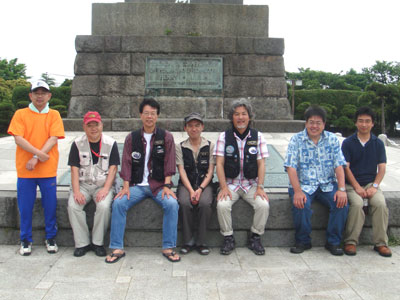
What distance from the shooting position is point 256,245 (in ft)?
12.4

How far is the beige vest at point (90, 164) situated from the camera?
12.5 ft

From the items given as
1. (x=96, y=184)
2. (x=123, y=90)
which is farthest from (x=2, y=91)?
(x=96, y=184)

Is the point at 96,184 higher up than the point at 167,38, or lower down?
lower down

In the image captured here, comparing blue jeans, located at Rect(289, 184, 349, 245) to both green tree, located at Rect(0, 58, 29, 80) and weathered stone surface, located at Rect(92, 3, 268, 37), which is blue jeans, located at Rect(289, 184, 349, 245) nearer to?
weathered stone surface, located at Rect(92, 3, 268, 37)

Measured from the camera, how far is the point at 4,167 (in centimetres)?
502

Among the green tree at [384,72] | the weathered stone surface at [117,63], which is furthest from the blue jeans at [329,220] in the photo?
the green tree at [384,72]

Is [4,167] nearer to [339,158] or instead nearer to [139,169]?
[139,169]

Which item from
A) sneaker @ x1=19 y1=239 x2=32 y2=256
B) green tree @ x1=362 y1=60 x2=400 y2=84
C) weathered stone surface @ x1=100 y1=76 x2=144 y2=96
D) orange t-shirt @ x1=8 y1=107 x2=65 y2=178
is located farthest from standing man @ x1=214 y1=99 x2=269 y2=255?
green tree @ x1=362 y1=60 x2=400 y2=84

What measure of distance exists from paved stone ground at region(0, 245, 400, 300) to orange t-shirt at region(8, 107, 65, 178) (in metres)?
0.79

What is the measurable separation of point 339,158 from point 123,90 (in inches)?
185

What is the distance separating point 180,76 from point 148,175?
383 cm

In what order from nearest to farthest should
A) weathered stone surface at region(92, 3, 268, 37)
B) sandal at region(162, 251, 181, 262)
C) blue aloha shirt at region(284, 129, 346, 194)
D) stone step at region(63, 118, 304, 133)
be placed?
sandal at region(162, 251, 181, 262), blue aloha shirt at region(284, 129, 346, 194), stone step at region(63, 118, 304, 133), weathered stone surface at region(92, 3, 268, 37)

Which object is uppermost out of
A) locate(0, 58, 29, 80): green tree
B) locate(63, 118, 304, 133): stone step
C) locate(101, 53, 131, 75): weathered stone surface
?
locate(0, 58, 29, 80): green tree

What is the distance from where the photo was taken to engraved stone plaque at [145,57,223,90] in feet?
23.9
